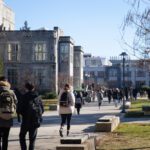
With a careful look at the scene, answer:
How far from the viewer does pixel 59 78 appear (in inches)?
2884

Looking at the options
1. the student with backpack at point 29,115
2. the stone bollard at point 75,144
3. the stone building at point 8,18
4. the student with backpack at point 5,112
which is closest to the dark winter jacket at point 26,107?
the student with backpack at point 29,115

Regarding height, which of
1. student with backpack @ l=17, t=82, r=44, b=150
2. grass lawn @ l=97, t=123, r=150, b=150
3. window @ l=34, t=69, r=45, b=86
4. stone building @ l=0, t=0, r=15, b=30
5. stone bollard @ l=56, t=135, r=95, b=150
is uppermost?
stone building @ l=0, t=0, r=15, b=30

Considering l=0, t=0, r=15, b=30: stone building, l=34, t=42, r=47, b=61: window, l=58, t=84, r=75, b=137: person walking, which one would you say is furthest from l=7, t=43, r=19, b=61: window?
l=58, t=84, r=75, b=137: person walking

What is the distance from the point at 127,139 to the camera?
17.2m

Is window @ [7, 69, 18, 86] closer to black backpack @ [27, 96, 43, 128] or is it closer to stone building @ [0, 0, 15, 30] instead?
stone building @ [0, 0, 15, 30]

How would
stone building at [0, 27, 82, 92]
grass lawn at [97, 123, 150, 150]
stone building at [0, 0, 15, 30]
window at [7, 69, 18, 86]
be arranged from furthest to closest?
stone building at [0, 0, 15, 30]
stone building at [0, 27, 82, 92]
window at [7, 69, 18, 86]
grass lawn at [97, 123, 150, 150]

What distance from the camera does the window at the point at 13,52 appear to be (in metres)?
69.1

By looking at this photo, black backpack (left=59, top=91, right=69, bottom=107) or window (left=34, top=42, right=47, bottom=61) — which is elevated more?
window (left=34, top=42, right=47, bottom=61)

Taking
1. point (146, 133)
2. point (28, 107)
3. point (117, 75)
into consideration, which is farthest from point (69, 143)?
point (117, 75)

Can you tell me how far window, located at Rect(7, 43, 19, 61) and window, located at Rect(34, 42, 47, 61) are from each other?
92.2 inches

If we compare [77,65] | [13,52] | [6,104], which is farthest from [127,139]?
[77,65]

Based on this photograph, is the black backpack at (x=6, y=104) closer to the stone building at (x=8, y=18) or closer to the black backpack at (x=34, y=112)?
the black backpack at (x=34, y=112)

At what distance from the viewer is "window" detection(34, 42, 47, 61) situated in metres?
69.1

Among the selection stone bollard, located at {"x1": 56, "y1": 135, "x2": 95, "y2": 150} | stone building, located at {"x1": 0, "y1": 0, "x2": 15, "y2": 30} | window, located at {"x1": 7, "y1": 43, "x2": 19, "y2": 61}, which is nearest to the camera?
stone bollard, located at {"x1": 56, "y1": 135, "x2": 95, "y2": 150}
